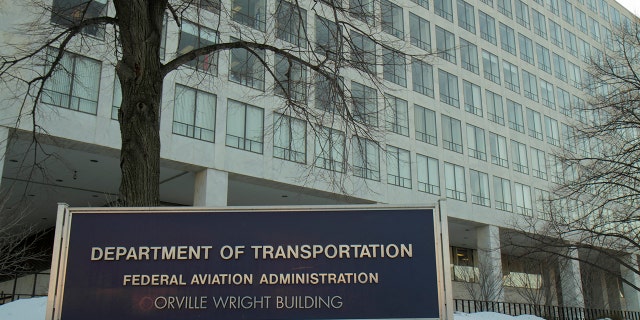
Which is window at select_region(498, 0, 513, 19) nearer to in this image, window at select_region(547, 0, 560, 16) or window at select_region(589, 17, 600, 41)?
window at select_region(547, 0, 560, 16)

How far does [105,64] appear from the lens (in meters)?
24.9

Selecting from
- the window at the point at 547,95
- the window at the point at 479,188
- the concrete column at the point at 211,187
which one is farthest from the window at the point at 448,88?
the concrete column at the point at 211,187

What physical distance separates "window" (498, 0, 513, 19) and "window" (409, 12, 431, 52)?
954 centimetres

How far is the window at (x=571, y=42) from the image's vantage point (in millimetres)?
53147

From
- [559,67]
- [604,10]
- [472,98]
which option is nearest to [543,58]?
[559,67]

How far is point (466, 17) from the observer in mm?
43844

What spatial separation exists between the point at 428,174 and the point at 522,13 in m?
19.1

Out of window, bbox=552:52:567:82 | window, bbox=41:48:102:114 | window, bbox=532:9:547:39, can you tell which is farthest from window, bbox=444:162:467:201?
window, bbox=41:48:102:114

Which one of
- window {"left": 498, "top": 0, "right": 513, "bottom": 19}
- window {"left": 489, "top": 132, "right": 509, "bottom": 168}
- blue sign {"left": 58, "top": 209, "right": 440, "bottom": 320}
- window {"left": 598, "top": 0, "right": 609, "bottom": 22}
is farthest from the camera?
Answer: window {"left": 598, "top": 0, "right": 609, "bottom": 22}

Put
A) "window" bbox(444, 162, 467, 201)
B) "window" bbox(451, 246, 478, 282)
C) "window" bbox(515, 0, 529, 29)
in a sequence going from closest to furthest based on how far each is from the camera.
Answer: "window" bbox(444, 162, 467, 201), "window" bbox(515, 0, 529, 29), "window" bbox(451, 246, 478, 282)

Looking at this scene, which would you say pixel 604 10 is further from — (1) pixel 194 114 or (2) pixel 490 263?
(1) pixel 194 114

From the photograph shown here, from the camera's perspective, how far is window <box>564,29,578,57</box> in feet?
174

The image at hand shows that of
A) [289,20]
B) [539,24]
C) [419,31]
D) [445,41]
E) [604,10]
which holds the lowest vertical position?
[289,20]

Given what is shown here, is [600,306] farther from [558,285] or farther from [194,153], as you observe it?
[194,153]
